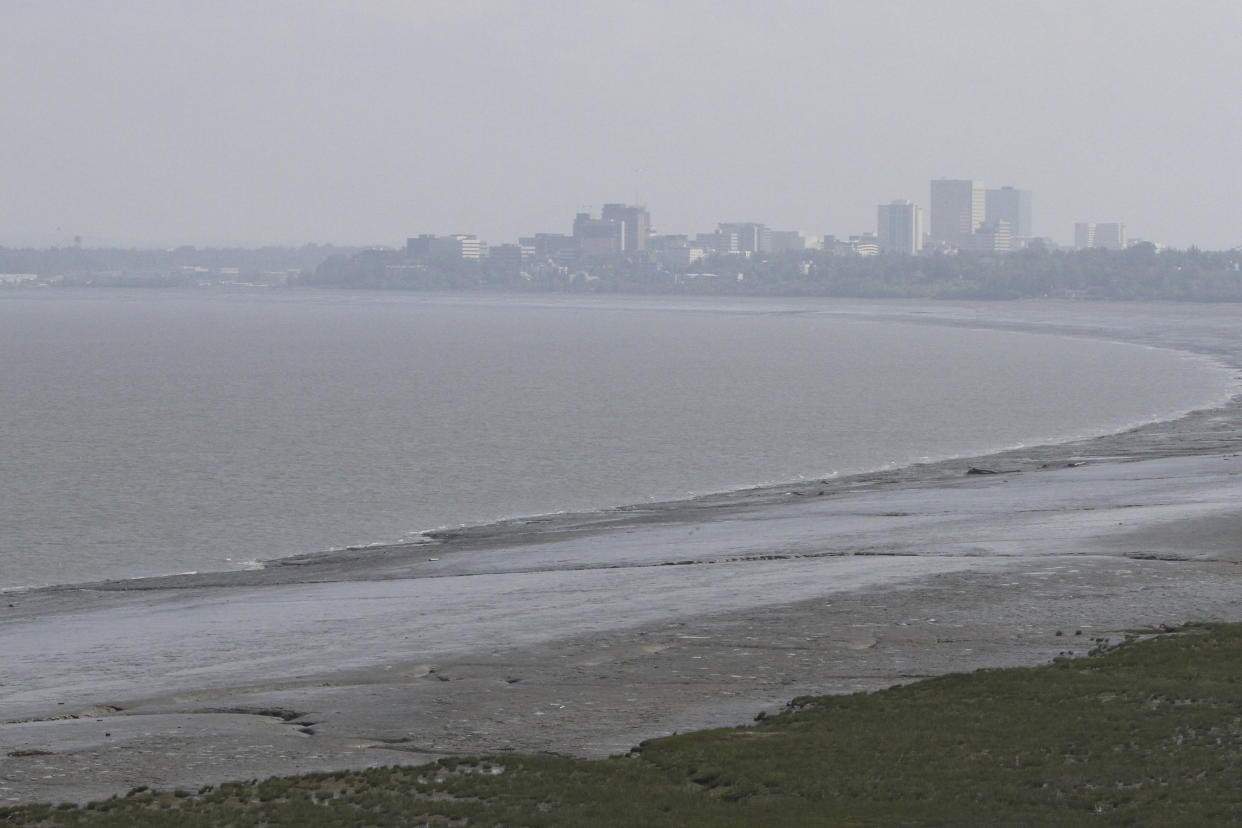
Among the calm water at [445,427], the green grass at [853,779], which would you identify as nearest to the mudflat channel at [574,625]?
the green grass at [853,779]

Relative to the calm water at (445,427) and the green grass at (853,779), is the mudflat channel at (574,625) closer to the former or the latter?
the green grass at (853,779)

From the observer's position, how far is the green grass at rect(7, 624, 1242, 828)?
613 inches

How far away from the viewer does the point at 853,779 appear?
1670 centimetres

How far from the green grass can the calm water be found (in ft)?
72.4

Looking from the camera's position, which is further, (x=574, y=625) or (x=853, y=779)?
(x=574, y=625)

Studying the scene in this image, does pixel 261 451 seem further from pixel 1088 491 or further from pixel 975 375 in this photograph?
pixel 975 375

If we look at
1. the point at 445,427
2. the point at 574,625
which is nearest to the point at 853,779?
the point at 574,625

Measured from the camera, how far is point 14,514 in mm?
46156

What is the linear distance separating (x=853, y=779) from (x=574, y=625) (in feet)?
38.9

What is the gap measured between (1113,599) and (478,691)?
12689 mm

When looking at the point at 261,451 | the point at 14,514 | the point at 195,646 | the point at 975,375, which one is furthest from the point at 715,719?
the point at 975,375

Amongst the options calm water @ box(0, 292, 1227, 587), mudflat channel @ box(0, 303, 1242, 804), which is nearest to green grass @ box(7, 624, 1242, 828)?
mudflat channel @ box(0, 303, 1242, 804)

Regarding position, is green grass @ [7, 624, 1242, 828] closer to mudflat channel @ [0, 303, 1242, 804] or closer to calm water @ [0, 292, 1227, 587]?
mudflat channel @ [0, 303, 1242, 804]

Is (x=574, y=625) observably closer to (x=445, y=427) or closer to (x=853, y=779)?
(x=853, y=779)
